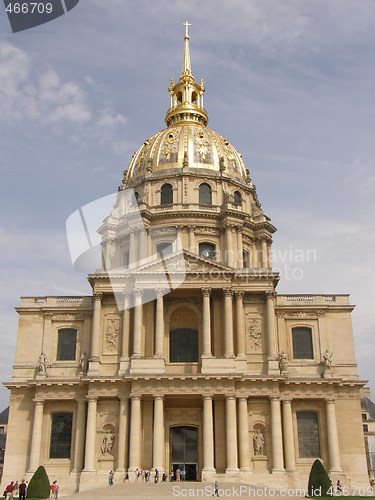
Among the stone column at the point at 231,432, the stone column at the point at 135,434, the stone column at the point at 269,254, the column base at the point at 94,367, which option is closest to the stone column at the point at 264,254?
the stone column at the point at 269,254

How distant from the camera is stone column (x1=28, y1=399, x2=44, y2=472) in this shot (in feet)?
146

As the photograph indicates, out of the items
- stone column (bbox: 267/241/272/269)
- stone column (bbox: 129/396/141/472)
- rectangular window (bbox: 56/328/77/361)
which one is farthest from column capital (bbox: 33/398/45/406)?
stone column (bbox: 267/241/272/269)

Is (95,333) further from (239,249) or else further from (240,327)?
(239,249)

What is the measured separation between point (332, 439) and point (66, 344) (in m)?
21.3

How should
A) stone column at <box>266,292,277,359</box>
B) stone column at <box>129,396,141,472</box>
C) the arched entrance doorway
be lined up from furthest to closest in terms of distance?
stone column at <box>266,292,277,359</box>, the arched entrance doorway, stone column at <box>129,396,141,472</box>

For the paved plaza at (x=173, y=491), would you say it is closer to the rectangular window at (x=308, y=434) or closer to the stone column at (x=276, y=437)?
the stone column at (x=276, y=437)

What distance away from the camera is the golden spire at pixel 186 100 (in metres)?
68.6

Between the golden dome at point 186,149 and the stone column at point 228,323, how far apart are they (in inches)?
702

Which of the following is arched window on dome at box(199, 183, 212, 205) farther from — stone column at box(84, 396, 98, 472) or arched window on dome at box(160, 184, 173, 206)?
stone column at box(84, 396, 98, 472)

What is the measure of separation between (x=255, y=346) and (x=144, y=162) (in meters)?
24.9

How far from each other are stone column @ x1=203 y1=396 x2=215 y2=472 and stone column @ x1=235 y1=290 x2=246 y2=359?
15.2ft

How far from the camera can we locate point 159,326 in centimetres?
4634

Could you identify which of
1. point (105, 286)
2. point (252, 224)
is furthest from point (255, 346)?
point (252, 224)

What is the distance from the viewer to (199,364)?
46750mm
